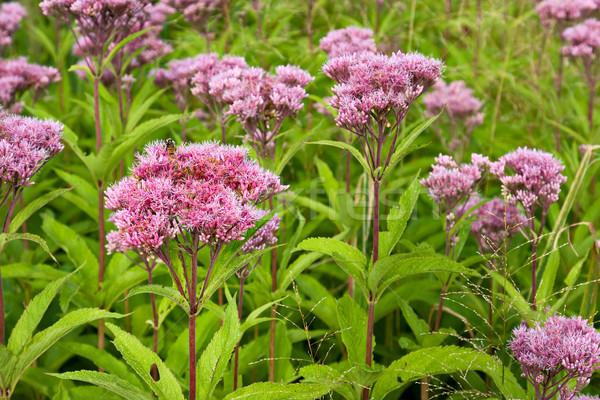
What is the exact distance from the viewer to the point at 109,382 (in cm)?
190

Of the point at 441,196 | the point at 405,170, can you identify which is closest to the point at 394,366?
the point at 441,196

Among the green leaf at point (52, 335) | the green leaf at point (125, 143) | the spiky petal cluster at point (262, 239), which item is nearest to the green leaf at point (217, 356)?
the green leaf at point (52, 335)

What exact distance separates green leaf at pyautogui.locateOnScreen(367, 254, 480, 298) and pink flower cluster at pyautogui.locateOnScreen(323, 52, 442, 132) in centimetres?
57

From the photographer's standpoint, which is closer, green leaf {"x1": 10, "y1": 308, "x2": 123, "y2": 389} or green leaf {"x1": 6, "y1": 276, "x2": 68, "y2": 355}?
green leaf {"x1": 10, "y1": 308, "x2": 123, "y2": 389}

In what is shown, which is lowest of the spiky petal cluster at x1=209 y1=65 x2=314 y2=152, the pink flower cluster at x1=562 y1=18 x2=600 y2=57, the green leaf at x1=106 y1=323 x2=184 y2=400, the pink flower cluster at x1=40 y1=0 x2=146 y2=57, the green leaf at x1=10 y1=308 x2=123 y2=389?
the green leaf at x1=106 y1=323 x2=184 y2=400

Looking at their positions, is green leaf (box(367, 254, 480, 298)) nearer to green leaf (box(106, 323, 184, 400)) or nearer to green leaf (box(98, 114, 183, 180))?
green leaf (box(106, 323, 184, 400))

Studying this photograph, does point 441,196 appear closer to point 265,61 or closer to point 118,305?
point 118,305

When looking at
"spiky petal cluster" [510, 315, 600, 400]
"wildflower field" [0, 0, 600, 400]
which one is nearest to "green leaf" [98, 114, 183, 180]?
"wildflower field" [0, 0, 600, 400]

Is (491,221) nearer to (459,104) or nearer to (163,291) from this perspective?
(459,104)

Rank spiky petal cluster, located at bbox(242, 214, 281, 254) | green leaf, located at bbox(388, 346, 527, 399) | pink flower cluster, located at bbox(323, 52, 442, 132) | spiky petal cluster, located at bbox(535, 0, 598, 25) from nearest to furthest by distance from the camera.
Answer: green leaf, located at bbox(388, 346, 527, 399), pink flower cluster, located at bbox(323, 52, 442, 132), spiky petal cluster, located at bbox(242, 214, 281, 254), spiky petal cluster, located at bbox(535, 0, 598, 25)

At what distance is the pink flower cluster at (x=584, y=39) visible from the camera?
15.5 ft

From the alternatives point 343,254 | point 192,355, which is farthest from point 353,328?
point 192,355

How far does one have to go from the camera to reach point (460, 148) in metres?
4.41

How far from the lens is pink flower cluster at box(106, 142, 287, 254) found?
1930mm
